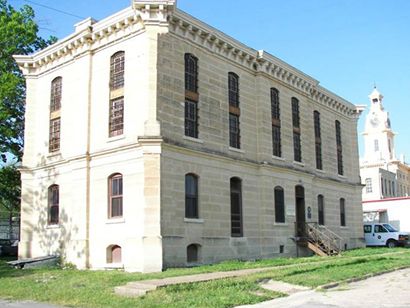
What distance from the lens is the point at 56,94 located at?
2733 centimetres

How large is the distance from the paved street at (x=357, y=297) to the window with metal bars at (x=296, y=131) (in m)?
14.6

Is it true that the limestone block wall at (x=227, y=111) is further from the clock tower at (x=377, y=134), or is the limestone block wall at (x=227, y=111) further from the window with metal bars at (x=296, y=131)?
the clock tower at (x=377, y=134)

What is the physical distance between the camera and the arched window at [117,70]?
23.7 metres

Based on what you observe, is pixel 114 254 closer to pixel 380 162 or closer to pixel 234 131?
pixel 234 131

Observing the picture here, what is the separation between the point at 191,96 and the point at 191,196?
4.77 metres

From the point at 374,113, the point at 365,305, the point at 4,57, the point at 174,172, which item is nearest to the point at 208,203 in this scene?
the point at 174,172

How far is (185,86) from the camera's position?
23.8 meters

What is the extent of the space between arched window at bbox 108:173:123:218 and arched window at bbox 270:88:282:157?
33.8 ft

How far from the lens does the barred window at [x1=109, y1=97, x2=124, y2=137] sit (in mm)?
23155

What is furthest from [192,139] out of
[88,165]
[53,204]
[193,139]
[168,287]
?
[168,287]

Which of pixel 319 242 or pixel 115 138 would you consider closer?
pixel 115 138

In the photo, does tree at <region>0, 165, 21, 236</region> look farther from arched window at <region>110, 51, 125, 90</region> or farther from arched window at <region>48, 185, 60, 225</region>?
arched window at <region>110, 51, 125, 90</region>

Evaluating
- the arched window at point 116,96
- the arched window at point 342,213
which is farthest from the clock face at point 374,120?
the arched window at point 116,96

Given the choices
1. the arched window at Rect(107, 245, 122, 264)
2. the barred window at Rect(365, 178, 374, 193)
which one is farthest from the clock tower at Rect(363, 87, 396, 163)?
the arched window at Rect(107, 245, 122, 264)
